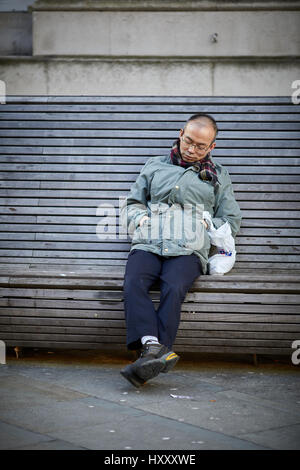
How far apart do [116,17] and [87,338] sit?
10.9 feet

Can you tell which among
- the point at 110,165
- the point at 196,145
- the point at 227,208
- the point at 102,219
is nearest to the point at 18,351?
the point at 102,219

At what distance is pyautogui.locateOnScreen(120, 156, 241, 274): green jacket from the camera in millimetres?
4239

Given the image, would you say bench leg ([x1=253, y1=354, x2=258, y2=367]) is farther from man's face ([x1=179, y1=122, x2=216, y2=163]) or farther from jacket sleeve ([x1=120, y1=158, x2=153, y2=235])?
man's face ([x1=179, y1=122, x2=216, y2=163])

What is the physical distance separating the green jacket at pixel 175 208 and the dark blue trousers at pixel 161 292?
94mm

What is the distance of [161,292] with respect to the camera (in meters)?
3.97

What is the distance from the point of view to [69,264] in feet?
15.9

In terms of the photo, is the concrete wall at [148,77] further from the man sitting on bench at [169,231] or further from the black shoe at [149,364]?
the black shoe at [149,364]

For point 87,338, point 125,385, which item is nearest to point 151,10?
point 87,338

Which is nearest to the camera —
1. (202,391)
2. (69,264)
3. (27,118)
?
(202,391)

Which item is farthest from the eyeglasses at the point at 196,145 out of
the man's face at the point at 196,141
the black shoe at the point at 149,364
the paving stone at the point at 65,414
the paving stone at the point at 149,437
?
the paving stone at the point at 149,437

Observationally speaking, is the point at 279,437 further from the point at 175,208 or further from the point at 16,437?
the point at 175,208

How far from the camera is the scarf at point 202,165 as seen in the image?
450cm

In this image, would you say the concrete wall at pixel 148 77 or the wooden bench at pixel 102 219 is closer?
the wooden bench at pixel 102 219
